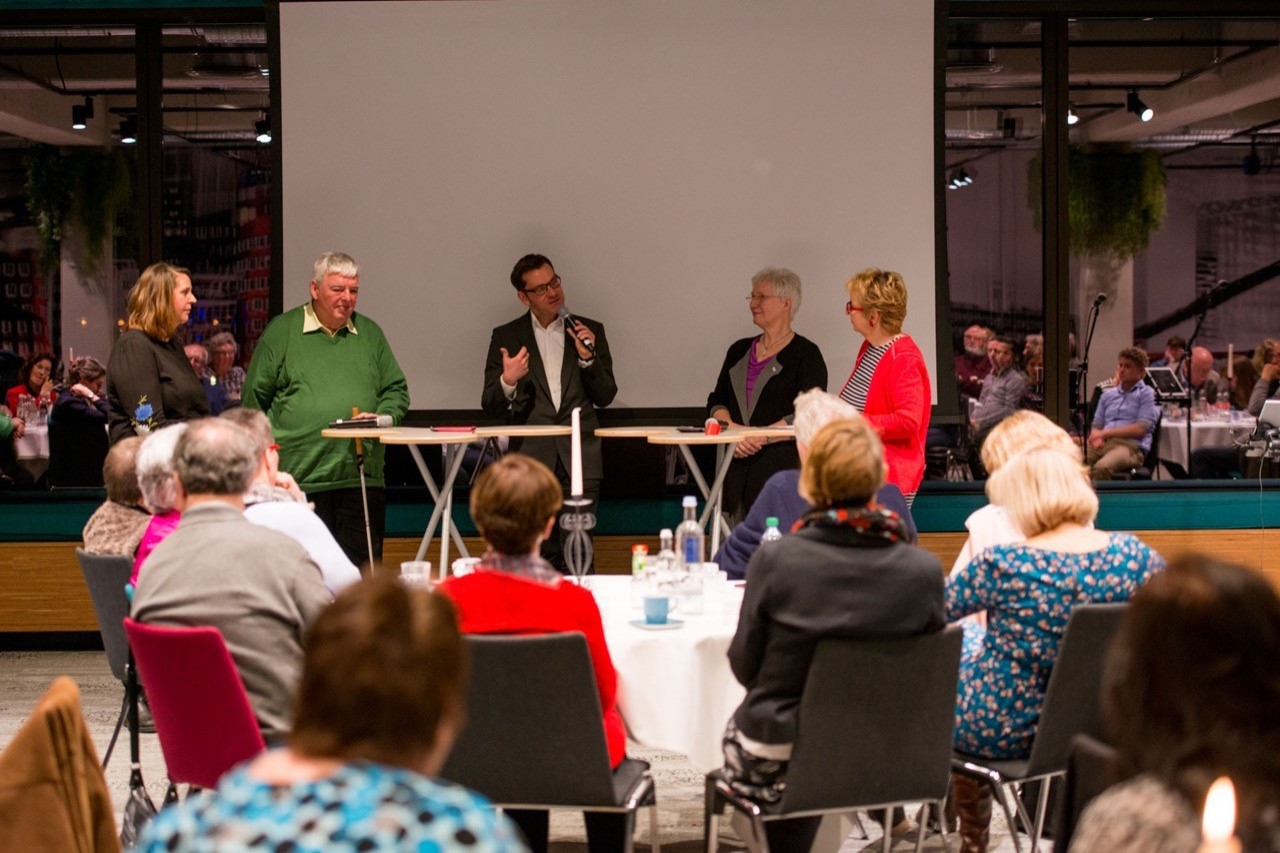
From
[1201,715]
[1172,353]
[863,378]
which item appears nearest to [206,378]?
[863,378]

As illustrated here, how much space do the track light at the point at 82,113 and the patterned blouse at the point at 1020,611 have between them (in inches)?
237

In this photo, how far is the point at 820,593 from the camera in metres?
2.74

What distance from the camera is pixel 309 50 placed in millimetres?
6445

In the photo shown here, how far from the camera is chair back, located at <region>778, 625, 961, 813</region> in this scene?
2.75m

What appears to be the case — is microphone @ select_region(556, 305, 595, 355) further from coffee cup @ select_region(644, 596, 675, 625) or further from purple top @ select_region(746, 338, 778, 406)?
coffee cup @ select_region(644, 596, 675, 625)

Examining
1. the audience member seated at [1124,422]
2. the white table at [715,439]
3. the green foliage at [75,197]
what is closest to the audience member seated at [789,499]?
the white table at [715,439]

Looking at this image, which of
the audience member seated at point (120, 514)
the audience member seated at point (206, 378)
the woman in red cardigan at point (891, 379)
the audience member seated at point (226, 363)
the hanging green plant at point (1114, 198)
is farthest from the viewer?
the hanging green plant at point (1114, 198)

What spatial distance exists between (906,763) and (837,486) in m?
0.60

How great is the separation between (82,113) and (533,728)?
5903 mm

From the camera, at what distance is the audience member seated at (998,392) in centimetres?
734

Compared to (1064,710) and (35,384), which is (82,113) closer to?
(35,384)

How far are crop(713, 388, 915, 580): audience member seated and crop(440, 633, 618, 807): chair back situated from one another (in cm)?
118

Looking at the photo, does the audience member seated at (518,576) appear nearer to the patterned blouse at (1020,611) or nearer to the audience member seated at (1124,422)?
the patterned blouse at (1020,611)

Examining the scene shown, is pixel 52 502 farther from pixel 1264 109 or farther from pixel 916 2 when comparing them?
pixel 1264 109
